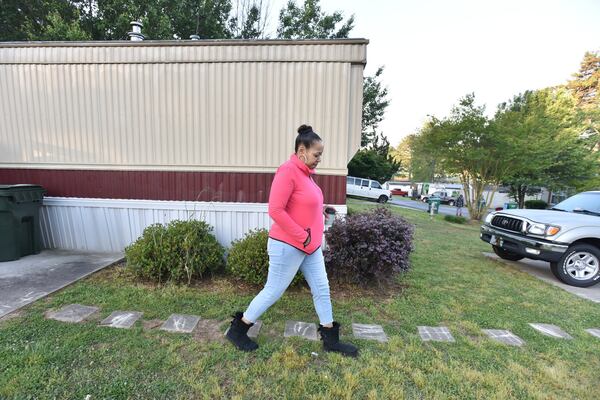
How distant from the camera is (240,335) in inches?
92.7

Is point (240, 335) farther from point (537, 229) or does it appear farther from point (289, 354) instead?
point (537, 229)

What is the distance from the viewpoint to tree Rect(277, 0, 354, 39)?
40.2 feet

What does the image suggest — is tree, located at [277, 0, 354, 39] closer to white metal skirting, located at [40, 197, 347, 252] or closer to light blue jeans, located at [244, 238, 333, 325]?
white metal skirting, located at [40, 197, 347, 252]

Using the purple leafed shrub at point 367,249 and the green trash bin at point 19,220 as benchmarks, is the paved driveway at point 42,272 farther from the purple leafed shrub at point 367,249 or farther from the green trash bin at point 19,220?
the purple leafed shrub at point 367,249

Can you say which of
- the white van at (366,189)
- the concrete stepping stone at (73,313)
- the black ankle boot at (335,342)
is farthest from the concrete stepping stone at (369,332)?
the white van at (366,189)

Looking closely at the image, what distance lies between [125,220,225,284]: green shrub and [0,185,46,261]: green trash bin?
1967 millimetres

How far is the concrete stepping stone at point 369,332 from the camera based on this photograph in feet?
8.55

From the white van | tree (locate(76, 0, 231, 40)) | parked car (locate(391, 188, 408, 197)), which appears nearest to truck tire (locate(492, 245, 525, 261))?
tree (locate(76, 0, 231, 40))

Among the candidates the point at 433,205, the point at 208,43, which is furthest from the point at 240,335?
the point at 433,205

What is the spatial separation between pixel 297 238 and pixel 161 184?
3.23 m

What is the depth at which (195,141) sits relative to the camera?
4375 millimetres

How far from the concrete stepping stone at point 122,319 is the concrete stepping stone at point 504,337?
11.3 ft

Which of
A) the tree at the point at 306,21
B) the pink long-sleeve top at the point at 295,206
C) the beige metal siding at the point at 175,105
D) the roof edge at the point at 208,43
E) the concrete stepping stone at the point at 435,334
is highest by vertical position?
the tree at the point at 306,21

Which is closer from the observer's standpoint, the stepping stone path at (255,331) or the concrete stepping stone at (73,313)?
the stepping stone path at (255,331)
